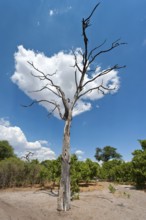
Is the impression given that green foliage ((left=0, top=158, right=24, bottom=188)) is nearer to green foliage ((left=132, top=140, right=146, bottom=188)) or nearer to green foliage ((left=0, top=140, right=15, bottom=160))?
green foliage ((left=132, top=140, right=146, bottom=188))

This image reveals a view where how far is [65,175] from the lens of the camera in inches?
313

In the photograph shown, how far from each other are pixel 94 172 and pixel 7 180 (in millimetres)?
8152

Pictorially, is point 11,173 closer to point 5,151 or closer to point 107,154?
point 5,151

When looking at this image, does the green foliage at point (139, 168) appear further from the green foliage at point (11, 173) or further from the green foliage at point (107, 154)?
the green foliage at point (107, 154)

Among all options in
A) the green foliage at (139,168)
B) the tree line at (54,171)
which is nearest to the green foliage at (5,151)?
the tree line at (54,171)

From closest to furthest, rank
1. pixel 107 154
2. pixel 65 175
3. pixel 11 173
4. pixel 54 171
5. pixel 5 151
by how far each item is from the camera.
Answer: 1. pixel 65 175
2. pixel 54 171
3. pixel 11 173
4. pixel 5 151
5. pixel 107 154

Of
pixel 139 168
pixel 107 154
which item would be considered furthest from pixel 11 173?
pixel 107 154

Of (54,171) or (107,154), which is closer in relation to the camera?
(54,171)

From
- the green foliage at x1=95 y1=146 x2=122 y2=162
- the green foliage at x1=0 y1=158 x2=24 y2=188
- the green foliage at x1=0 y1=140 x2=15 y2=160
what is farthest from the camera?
the green foliage at x1=95 y1=146 x2=122 y2=162

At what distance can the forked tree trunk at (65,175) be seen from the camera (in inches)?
299

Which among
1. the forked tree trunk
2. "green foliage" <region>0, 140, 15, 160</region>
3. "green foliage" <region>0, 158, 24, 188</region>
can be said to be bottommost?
the forked tree trunk

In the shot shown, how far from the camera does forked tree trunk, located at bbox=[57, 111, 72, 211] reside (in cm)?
759

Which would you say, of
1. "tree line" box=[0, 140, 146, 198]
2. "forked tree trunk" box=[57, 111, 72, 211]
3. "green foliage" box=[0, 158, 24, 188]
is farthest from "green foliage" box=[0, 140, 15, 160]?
"forked tree trunk" box=[57, 111, 72, 211]

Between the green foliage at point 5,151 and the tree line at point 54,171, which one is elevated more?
the green foliage at point 5,151
